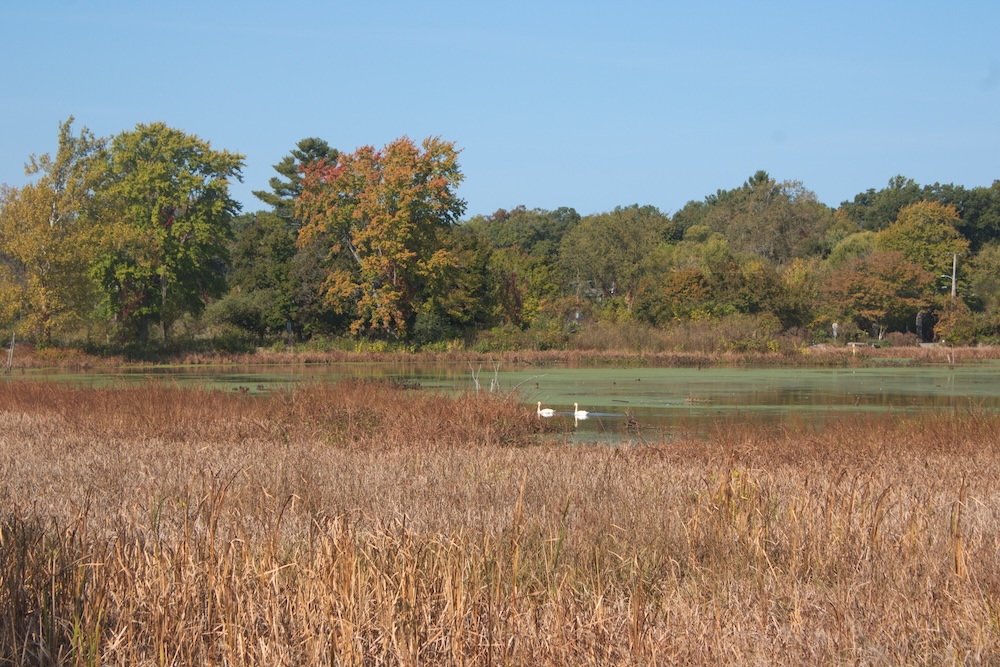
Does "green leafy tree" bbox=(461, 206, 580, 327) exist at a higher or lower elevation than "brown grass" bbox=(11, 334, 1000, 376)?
higher

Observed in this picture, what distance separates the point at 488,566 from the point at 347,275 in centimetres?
4321

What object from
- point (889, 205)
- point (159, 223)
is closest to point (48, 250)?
point (159, 223)

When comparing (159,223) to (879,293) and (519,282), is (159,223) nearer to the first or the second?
(519,282)

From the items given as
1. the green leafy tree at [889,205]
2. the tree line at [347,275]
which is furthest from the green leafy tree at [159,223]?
the green leafy tree at [889,205]

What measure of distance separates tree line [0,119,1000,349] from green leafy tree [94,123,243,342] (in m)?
0.09

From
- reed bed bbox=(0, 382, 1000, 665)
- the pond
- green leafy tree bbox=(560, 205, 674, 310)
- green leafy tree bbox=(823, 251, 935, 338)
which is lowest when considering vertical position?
the pond

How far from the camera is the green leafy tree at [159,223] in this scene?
43562mm

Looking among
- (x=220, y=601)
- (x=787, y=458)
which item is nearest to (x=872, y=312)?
(x=787, y=458)

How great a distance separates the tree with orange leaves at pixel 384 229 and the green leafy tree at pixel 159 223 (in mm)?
4929

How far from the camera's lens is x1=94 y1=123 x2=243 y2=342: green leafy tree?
43562 millimetres

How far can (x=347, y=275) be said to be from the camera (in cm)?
4844

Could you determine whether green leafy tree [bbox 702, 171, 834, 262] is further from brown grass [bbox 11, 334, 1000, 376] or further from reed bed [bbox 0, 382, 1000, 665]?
reed bed [bbox 0, 382, 1000, 665]

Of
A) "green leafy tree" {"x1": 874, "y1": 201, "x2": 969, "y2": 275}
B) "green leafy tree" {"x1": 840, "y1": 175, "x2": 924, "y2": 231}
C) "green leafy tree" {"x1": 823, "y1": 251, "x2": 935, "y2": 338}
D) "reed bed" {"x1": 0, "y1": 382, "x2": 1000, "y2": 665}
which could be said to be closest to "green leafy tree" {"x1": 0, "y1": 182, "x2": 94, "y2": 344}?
"reed bed" {"x1": 0, "y1": 382, "x2": 1000, "y2": 665}

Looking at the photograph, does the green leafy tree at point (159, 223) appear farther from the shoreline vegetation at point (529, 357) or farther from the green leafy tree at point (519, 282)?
the green leafy tree at point (519, 282)
